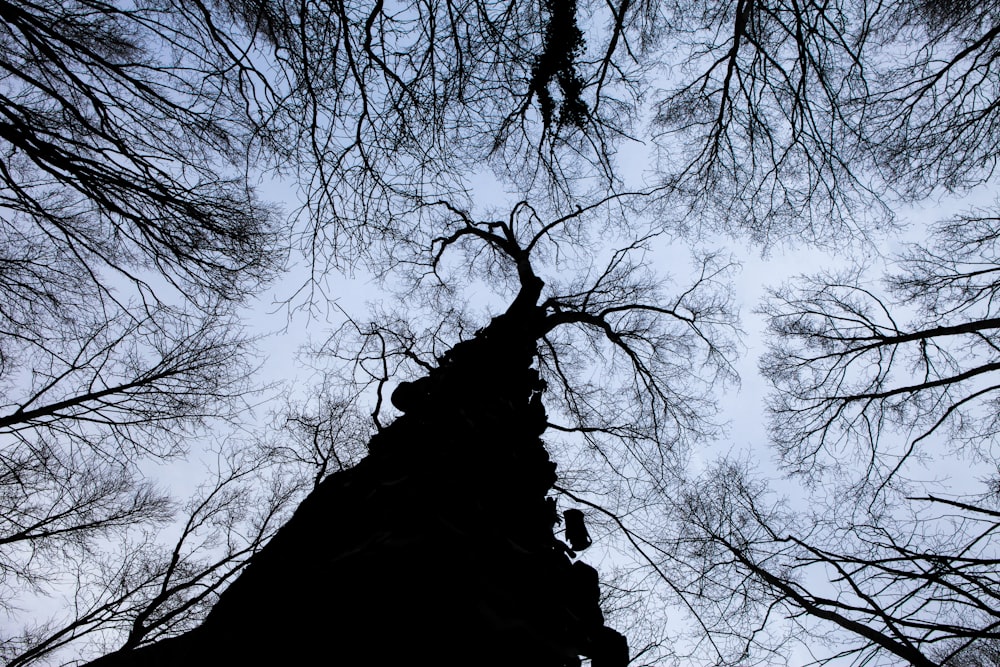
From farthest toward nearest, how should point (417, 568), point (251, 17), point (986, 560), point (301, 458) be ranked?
point (301, 458), point (251, 17), point (986, 560), point (417, 568)

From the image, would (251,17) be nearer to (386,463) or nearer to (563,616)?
(386,463)

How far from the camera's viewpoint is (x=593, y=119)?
19.0ft

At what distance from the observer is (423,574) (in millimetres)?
1677

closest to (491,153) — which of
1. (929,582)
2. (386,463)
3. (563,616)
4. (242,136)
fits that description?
(242,136)

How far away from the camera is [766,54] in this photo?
4918 mm

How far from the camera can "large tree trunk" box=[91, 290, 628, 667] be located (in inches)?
59.8

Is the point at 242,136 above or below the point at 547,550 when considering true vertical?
above

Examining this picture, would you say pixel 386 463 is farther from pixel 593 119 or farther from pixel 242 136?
pixel 593 119

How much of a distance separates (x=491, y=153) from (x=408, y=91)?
5.58 ft

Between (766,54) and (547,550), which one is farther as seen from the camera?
(766,54)

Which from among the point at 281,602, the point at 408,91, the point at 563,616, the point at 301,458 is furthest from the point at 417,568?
the point at 301,458

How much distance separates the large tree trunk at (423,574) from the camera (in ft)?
4.99

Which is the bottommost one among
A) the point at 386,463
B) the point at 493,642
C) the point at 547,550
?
the point at 493,642

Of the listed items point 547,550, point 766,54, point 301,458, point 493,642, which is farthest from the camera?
point 301,458
